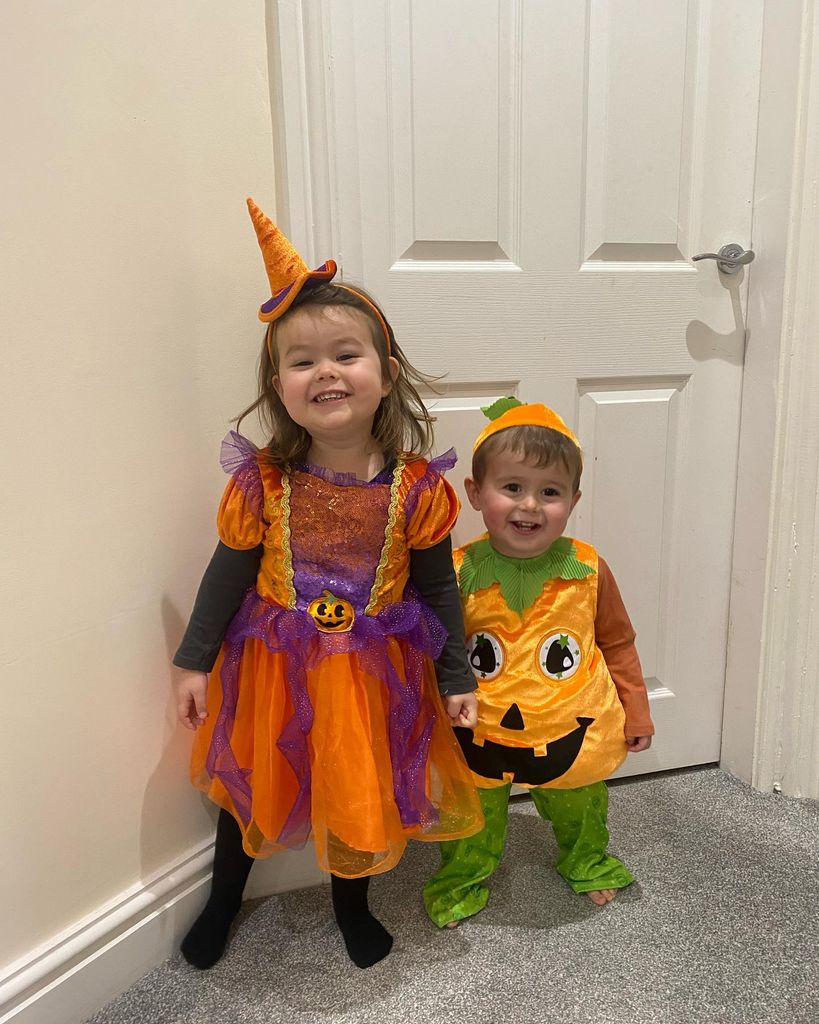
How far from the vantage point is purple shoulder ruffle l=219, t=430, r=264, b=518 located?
991 mm

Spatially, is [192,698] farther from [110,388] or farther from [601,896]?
[601,896]

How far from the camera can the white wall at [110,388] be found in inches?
34.5

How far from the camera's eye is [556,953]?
1.10 meters

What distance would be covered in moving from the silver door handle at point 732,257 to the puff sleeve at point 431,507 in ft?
2.29

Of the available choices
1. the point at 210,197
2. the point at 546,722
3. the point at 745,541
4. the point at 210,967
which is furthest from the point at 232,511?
the point at 745,541

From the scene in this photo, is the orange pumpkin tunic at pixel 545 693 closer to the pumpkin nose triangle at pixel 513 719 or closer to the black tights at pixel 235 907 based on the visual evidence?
the pumpkin nose triangle at pixel 513 719

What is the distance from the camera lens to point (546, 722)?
1.09m

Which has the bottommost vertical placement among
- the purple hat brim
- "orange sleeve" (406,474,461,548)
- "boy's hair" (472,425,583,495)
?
"orange sleeve" (406,474,461,548)

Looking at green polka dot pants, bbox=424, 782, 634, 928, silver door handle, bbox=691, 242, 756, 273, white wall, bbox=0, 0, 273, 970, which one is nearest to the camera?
white wall, bbox=0, 0, 273, 970

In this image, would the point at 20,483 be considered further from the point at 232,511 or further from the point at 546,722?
the point at 546,722

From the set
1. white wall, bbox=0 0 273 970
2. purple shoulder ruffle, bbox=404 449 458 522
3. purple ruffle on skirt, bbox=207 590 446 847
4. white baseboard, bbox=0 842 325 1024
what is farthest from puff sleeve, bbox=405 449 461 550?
white baseboard, bbox=0 842 325 1024

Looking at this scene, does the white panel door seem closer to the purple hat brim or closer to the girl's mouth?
the purple hat brim

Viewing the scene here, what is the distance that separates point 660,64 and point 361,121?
0.55 m

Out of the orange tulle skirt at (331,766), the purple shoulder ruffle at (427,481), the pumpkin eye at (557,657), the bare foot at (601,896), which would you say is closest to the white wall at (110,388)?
the orange tulle skirt at (331,766)
